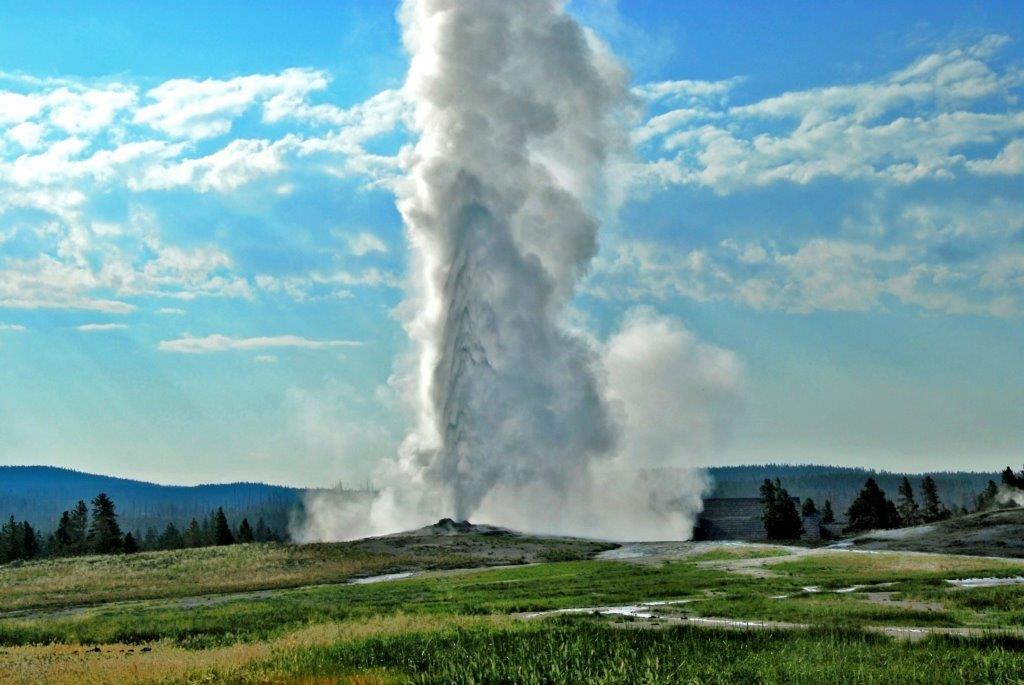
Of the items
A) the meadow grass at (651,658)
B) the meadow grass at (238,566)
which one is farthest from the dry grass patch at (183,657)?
the meadow grass at (238,566)

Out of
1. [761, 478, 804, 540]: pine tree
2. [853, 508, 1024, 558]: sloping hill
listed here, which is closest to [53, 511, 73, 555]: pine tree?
[761, 478, 804, 540]: pine tree

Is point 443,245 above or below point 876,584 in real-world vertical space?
above

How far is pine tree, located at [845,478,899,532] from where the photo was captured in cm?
11156

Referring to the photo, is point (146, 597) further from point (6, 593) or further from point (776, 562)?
point (776, 562)

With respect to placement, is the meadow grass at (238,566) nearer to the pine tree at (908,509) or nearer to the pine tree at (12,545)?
the pine tree at (12,545)

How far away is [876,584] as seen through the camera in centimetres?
3944

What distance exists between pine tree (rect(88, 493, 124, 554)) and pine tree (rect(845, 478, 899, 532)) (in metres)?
79.1

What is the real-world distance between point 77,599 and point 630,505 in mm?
60158

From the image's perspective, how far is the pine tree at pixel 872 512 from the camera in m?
112

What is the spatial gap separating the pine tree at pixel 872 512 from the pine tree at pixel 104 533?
79.1 m

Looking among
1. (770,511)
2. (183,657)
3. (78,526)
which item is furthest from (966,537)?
(78,526)

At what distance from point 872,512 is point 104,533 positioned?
3248 inches

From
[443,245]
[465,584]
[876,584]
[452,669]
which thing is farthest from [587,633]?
[443,245]

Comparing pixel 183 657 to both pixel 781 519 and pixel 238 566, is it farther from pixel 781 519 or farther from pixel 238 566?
pixel 781 519
